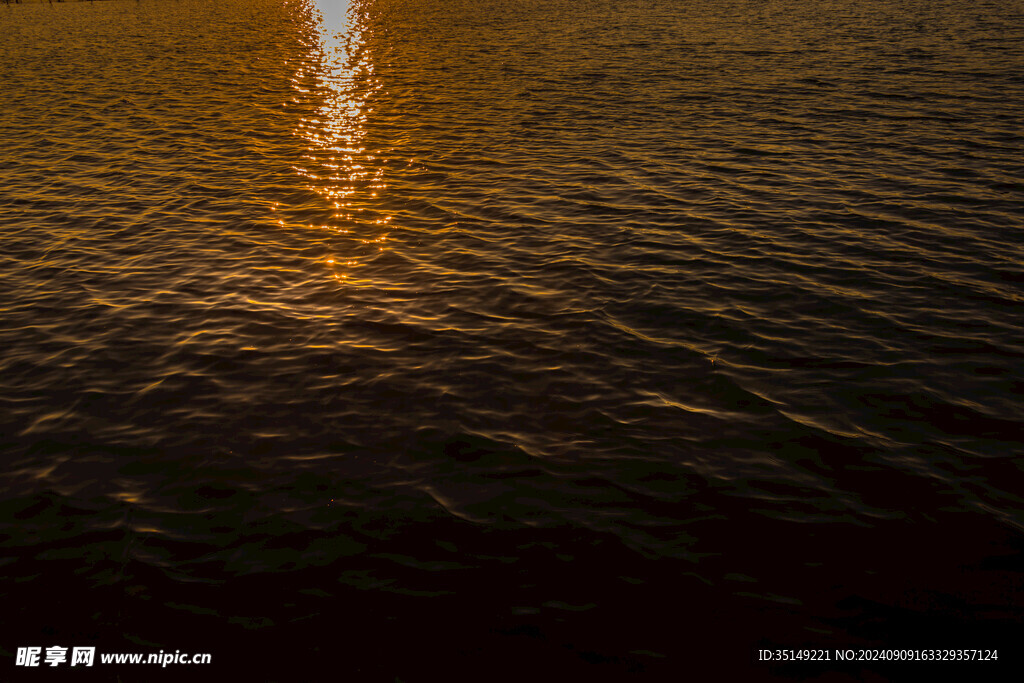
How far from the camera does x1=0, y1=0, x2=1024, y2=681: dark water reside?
10.2m

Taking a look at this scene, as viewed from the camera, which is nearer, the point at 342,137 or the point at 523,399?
the point at 523,399

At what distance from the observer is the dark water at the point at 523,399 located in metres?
10.2

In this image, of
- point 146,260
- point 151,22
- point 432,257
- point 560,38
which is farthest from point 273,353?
point 151,22

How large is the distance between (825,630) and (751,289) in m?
11.9

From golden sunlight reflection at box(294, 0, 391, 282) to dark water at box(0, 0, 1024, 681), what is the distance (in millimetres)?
431

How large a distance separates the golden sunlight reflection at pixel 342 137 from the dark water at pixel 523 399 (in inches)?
17.0

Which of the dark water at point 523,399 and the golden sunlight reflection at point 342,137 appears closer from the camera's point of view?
the dark water at point 523,399

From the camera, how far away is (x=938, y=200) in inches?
992

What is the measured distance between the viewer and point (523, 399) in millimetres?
15320

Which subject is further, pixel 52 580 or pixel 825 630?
pixel 52 580

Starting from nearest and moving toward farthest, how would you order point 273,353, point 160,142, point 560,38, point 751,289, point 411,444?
point 411,444, point 273,353, point 751,289, point 160,142, point 560,38

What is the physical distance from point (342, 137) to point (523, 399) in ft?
99.2

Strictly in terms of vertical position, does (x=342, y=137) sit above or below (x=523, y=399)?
above

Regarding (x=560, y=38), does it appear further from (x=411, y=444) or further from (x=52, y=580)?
(x=52, y=580)
